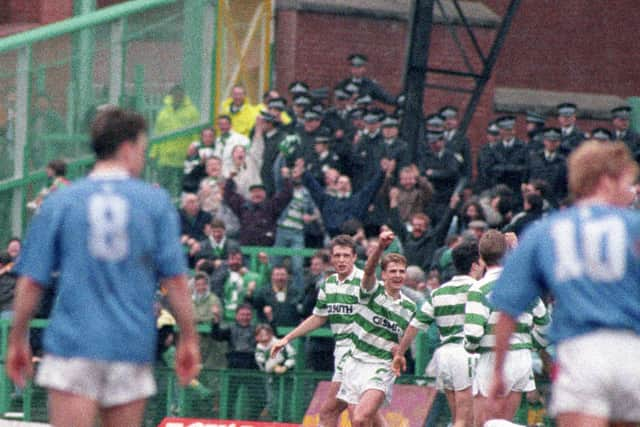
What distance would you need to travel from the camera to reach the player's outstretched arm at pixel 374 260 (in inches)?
481

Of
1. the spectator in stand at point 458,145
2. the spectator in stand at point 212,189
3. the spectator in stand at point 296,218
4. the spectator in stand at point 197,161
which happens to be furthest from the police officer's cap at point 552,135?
the spectator in stand at point 197,161

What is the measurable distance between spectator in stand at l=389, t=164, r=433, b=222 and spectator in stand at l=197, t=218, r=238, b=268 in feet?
6.93

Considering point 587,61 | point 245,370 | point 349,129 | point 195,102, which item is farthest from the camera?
point 587,61

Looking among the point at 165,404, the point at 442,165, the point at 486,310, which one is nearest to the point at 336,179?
the point at 442,165

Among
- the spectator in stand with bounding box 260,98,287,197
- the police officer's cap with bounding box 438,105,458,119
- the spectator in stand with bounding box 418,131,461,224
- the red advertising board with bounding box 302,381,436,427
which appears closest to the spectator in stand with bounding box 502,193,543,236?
the spectator in stand with bounding box 418,131,461,224

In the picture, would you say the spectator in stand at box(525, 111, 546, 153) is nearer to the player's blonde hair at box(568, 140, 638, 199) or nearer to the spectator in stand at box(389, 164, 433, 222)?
the spectator in stand at box(389, 164, 433, 222)

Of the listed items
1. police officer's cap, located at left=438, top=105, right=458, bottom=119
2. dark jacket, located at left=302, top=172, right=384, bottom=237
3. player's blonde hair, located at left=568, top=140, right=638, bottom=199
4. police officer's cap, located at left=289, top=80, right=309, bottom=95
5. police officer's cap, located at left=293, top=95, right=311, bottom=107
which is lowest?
player's blonde hair, located at left=568, top=140, right=638, bottom=199

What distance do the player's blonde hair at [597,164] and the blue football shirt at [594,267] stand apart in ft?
0.41

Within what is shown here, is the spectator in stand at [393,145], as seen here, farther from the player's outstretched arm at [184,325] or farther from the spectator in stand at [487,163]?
the player's outstretched arm at [184,325]

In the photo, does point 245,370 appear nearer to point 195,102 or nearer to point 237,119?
point 237,119

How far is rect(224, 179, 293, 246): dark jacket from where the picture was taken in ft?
66.9

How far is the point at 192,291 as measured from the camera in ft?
60.8

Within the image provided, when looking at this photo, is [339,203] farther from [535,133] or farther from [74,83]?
[74,83]

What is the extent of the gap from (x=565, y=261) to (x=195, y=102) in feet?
58.6
